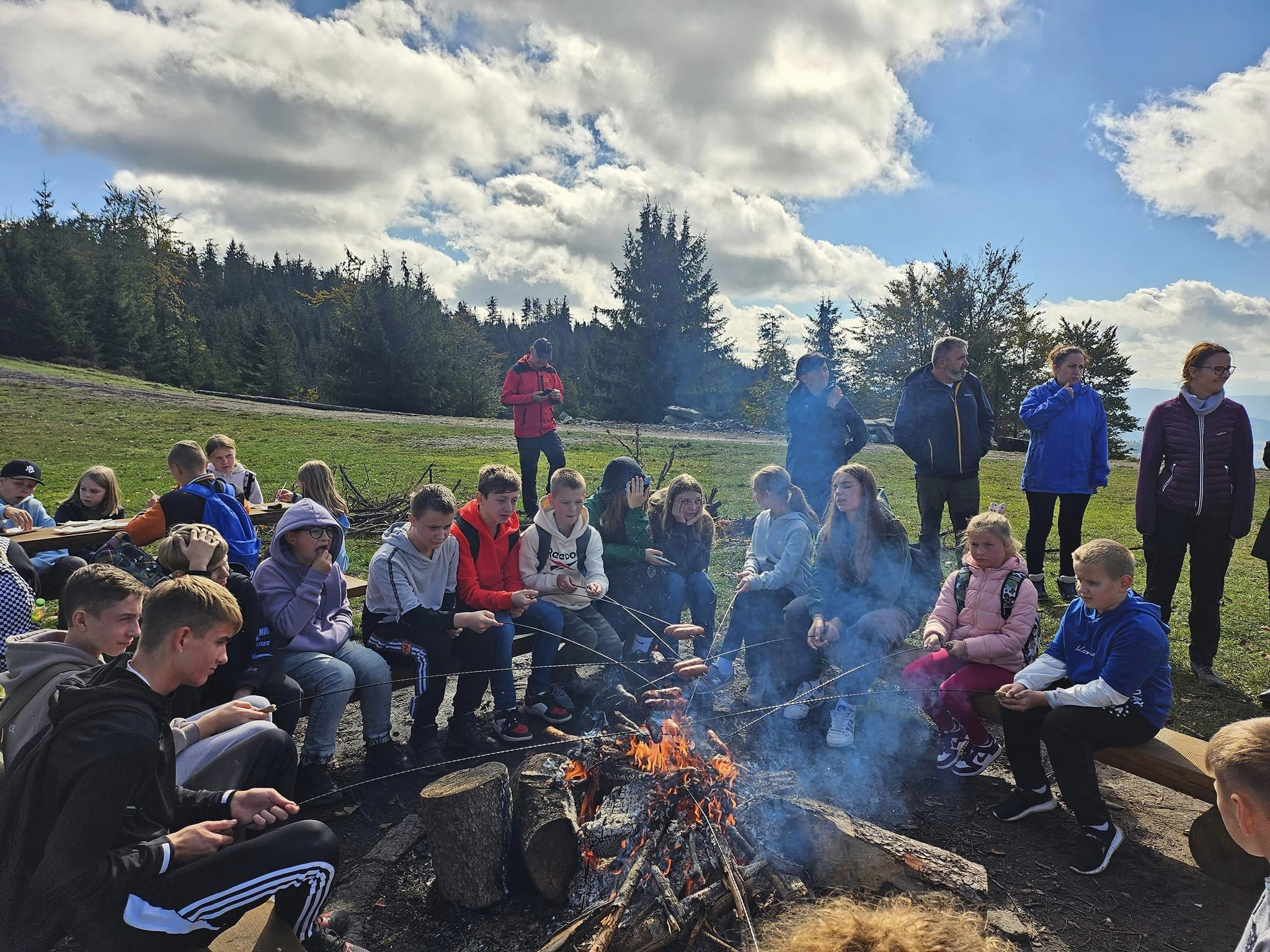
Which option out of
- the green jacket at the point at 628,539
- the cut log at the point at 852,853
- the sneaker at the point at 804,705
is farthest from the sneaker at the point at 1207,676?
the green jacket at the point at 628,539

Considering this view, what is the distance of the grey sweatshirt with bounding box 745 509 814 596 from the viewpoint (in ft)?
16.4

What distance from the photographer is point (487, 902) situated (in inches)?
116

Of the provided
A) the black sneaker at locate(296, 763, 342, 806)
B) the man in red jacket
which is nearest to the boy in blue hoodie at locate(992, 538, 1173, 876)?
the black sneaker at locate(296, 763, 342, 806)

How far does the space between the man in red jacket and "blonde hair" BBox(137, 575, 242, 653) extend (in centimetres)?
625

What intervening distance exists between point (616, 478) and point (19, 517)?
530cm

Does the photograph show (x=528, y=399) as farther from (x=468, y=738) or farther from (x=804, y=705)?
(x=804, y=705)

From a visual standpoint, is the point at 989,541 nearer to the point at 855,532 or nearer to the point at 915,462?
the point at 855,532

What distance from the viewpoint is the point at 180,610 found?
2.35m

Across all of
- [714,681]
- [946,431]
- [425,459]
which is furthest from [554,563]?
[425,459]

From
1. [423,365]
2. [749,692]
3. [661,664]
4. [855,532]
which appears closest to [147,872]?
[661,664]

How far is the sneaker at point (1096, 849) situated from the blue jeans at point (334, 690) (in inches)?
144

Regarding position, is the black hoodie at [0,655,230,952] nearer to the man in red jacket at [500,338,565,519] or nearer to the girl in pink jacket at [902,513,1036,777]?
the girl in pink jacket at [902,513,1036,777]

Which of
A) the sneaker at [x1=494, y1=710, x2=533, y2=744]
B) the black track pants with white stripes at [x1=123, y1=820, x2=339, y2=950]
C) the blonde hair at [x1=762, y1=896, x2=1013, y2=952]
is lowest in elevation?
the sneaker at [x1=494, y1=710, x2=533, y2=744]

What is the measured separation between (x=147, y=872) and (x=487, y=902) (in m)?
1.36
